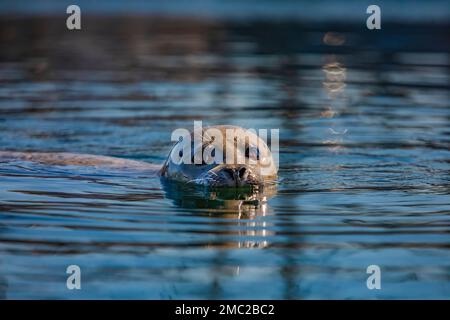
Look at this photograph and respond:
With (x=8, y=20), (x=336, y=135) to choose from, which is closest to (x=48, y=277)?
(x=336, y=135)

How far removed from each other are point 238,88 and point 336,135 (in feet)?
11.8

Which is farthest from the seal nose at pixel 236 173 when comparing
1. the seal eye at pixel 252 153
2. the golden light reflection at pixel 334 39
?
the golden light reflection at pixel 334 39

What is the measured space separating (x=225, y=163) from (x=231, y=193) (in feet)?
0.81

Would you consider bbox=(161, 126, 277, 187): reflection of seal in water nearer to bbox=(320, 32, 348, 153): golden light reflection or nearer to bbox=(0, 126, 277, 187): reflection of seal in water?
bbox=(0, 126, 277, 187): reflection of seal in water

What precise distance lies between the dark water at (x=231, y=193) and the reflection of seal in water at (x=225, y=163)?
6.1 inches

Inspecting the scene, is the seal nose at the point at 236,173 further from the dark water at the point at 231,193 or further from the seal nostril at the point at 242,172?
the dark water at the point at 231,193

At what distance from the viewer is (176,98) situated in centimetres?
1343

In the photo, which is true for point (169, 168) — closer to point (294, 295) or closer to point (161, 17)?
point (294, 295)

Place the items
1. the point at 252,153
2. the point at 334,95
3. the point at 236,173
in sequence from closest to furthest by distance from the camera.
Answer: the point at 236,173 → the point at 252,153 → the point at 334,95

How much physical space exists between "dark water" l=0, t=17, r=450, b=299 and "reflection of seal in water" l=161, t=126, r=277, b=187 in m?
0.15

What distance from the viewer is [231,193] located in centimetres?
792

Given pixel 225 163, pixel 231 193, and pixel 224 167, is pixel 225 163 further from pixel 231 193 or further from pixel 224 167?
pixel 231 193

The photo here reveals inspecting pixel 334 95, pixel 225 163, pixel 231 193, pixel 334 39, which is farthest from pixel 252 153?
pixel 334 39

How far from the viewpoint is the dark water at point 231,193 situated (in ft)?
18.7
